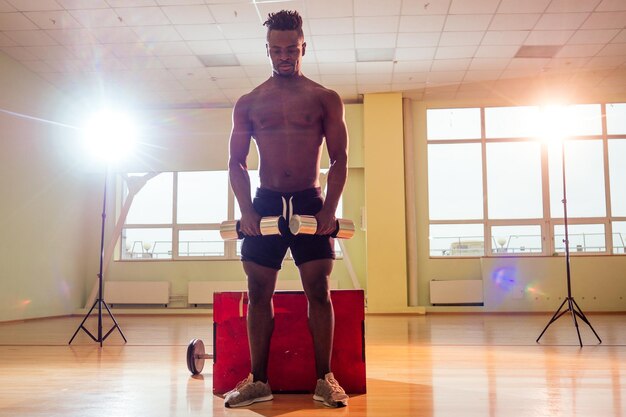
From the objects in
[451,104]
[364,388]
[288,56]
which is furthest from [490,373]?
[451,104]

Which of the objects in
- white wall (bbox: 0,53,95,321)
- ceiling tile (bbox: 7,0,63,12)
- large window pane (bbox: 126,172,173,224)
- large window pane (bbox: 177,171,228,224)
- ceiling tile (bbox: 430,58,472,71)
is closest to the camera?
ceiling tile (bbox: 7,0,63,12)

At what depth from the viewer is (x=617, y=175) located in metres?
8.99

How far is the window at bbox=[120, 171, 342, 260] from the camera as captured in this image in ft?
30.6

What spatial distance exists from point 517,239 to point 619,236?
156 cm

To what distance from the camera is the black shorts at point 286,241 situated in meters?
2.28

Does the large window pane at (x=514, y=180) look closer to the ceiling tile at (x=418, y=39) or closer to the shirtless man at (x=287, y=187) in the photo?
the ceiling tile at (x=418, y=39)

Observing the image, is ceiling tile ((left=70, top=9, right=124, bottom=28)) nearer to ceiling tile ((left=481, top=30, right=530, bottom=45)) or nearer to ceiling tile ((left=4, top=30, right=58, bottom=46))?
ceiling tile ((left=4, top=30, right=58, bottom=46))

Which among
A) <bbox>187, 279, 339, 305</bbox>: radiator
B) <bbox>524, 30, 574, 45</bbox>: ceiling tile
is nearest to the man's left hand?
<bbox>524, 30, 574, 45</bbox>: ceiling tile

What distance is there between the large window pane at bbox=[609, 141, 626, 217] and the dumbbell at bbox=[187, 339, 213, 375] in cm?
788

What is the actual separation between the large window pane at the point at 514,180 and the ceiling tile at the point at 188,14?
16.8ft

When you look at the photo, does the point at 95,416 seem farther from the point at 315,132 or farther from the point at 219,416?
the point at 315,132

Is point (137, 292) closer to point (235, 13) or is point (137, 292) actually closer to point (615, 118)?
point (235, 13)

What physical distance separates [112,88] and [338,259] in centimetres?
431

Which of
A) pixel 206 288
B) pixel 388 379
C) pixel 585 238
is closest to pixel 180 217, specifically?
pixel 206 288
